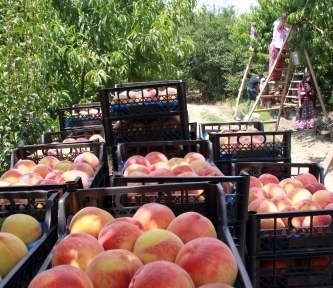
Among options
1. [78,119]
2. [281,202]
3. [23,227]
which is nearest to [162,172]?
[281,202]

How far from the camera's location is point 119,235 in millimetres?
1416

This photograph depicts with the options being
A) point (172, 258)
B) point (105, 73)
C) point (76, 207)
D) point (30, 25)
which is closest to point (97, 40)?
point (105, 73)

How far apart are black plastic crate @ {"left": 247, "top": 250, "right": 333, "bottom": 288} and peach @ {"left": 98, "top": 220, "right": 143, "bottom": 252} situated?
66 centimetres

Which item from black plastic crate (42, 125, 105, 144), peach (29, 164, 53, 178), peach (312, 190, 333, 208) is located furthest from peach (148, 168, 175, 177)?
black plastic crate (42, 125, 105, 144)

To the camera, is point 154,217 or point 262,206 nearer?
point 154,217

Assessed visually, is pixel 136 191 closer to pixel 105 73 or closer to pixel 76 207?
pixel 76 207

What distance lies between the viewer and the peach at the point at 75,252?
1.29m

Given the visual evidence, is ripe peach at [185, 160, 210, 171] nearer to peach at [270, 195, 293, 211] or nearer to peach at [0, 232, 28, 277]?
peach at [270, 195, 293, 211]

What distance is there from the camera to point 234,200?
188 centimetres

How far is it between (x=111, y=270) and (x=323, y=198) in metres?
1.47

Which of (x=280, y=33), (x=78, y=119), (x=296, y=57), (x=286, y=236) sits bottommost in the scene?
(x=286, y=236)

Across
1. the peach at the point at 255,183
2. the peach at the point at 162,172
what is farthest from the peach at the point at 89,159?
the peach at the point at 255,183

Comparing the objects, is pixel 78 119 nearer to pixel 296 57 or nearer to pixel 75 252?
pixel 75 252

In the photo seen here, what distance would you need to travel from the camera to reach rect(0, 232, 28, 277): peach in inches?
54.1
